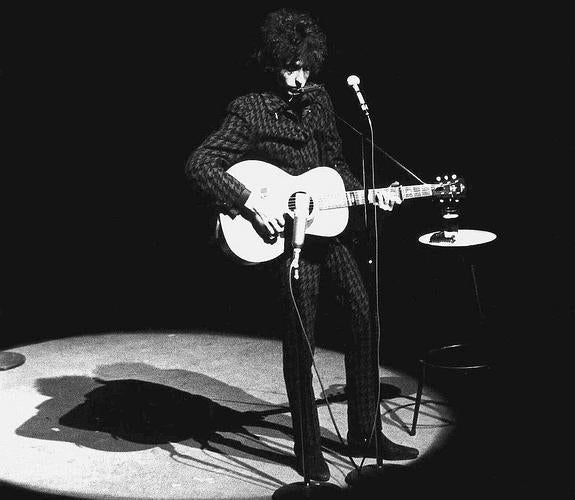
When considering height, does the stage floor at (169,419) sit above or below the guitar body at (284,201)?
below

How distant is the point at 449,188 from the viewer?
3896mm

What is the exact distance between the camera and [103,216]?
24.6 ft

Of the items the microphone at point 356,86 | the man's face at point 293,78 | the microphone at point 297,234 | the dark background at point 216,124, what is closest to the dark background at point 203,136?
the dark background at point 216,124

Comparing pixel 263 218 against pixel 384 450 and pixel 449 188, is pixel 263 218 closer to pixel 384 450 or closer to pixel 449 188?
pixel 449 188

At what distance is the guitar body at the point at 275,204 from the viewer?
3627 millimetres

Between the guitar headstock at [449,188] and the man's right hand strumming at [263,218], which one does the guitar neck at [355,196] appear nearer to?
the guitar headstock at [449,188]

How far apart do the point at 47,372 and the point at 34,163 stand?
2347 millimetres

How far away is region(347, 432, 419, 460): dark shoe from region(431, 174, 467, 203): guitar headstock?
1144 mm

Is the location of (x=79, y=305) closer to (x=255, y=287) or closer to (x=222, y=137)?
(x=255, y=287)

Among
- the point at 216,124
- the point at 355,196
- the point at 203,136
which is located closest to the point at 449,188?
the point at 355,196

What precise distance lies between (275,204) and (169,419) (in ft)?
5.37

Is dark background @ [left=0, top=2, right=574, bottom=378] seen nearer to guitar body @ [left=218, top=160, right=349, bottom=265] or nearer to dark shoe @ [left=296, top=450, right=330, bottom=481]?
guitar body @ [left=218, top=160, right=349, bottom=265]

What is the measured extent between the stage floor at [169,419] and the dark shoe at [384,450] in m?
0.04

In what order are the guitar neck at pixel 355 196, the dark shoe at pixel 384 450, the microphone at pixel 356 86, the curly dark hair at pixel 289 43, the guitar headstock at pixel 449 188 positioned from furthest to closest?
the dark shoe at pixel 384 450 < the guitar headstock at pixel 449 188 < the guitar neck at pixel 355 196 < the curly dark hair at pixel 289 43 < the microphone at pixel 356 86
